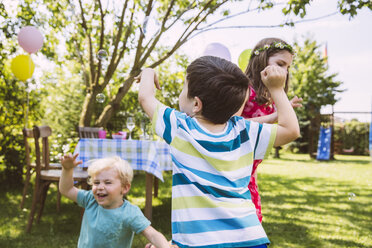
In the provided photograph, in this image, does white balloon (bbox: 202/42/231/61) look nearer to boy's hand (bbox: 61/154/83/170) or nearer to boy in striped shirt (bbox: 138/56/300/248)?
boy's hand (bbox: 61/154/83/170)

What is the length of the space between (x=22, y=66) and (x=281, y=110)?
15.9ft

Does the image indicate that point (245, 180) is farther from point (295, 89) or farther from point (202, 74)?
point (295, 89)

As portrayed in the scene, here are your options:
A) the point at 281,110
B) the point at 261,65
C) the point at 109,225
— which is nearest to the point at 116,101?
the point at 109,225

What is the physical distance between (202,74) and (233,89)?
0.10 meters

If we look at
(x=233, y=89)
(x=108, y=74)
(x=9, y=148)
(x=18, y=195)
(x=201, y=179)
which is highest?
(x=108, y=74)

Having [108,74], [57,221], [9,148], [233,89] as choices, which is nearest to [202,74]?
[233,89]

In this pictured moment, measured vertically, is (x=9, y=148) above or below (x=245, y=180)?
below

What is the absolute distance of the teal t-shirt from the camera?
1689 mm

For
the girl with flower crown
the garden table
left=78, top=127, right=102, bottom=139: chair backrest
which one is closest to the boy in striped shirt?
the girl with flower crown

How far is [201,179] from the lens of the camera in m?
0.90

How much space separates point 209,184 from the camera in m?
0.89

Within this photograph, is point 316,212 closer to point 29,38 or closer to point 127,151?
point 127,151

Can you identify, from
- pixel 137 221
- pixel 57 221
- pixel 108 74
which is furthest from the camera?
pixel 108 74

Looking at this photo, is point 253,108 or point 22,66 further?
point 22,66
